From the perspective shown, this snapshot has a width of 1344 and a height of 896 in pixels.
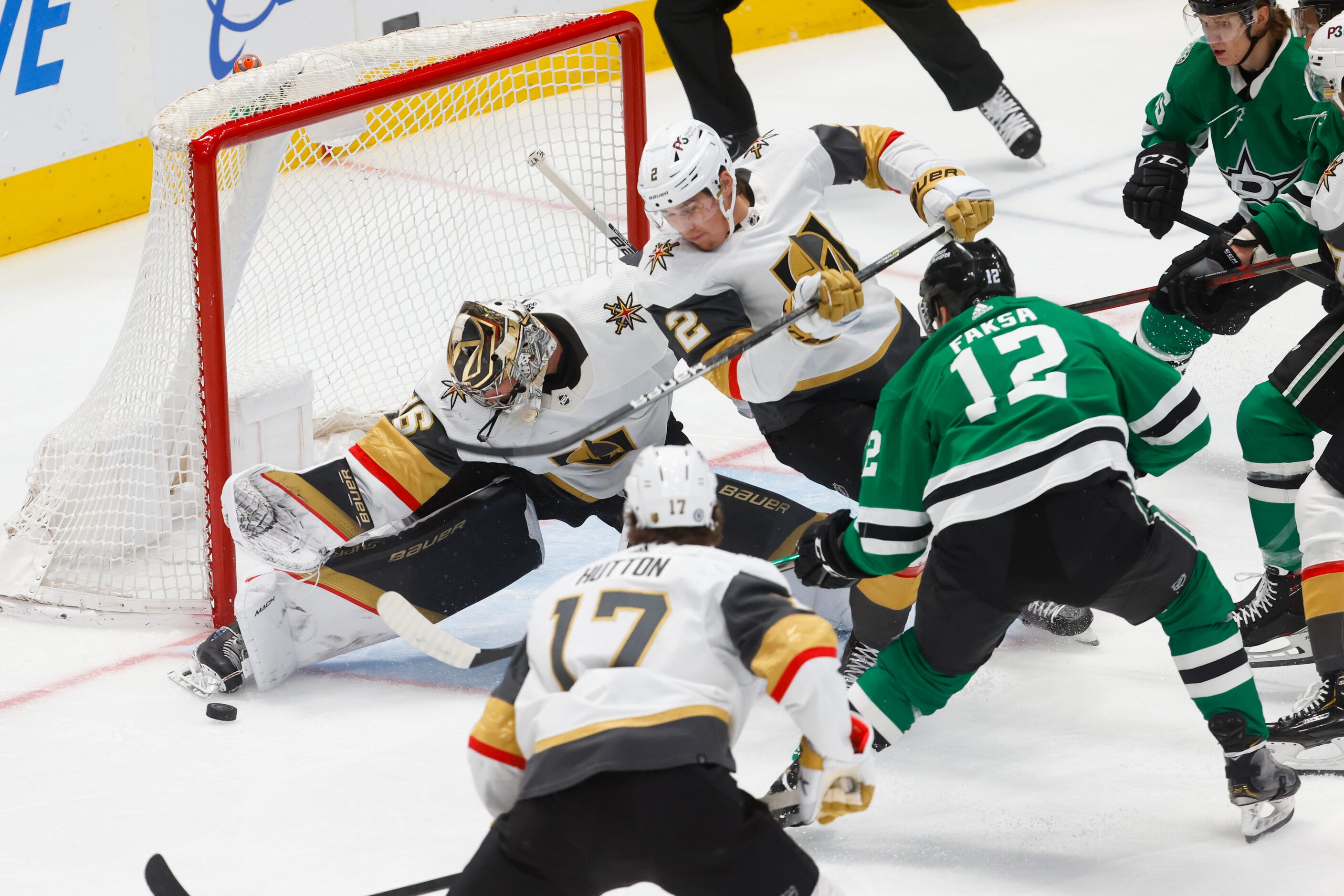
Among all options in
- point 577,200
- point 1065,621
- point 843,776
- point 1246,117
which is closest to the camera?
point 843,776

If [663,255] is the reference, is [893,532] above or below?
below

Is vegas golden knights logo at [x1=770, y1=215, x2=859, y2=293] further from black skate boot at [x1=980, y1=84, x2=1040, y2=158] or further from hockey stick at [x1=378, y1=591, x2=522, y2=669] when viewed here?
Answer: black skate boot at [x1=980, y1=84, x2=1040, y2=158]

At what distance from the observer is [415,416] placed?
133 inches

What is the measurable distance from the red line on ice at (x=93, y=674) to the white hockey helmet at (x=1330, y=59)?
2.41 meters

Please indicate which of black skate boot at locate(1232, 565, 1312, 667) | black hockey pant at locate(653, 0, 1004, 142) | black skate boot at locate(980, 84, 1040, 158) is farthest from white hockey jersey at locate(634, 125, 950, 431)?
black skate boot at locate(980, 84, 1040, 158)

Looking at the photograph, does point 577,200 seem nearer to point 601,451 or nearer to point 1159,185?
point 601,451

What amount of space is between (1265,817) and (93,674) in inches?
86.7

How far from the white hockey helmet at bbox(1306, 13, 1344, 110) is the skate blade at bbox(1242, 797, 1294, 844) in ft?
3.84

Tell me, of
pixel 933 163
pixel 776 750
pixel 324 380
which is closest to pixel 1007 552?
pixel 776 750

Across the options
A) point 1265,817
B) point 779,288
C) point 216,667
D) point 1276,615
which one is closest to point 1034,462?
point 1265,817

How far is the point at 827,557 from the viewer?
270 cm

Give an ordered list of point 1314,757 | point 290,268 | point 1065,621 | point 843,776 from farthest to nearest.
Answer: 1. point 290,268
2. point 1065,621
3. point 1314,757
4. point 843,776

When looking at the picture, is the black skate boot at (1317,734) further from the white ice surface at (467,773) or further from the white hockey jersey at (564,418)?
the white hockey jersey at (564,418)

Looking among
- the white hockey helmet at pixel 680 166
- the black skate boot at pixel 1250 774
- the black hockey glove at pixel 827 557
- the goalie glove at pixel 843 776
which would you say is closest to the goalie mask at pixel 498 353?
the white hockey helmet at pixel 680 166
